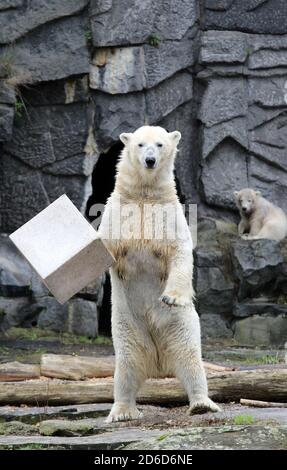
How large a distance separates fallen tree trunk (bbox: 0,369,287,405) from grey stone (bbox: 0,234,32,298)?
679 cm

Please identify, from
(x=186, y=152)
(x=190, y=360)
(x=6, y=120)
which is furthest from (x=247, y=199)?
(x=190, y=360)

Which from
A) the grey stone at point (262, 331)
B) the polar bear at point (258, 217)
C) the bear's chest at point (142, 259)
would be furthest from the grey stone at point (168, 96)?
the bear's chest at point (142, 259)

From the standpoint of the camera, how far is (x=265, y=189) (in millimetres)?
16078

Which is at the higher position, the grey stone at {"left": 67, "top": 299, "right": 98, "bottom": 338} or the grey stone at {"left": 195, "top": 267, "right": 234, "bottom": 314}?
the grey stone at {"left": 195, "top": 267, "right": 234, "bottom": 314}

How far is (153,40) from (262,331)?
4917mm

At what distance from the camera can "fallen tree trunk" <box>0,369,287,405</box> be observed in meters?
6.87

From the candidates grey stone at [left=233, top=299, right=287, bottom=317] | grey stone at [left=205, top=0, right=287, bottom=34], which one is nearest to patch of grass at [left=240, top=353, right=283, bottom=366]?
grey stone at [left=233, top=299, right=287, bottom=317]

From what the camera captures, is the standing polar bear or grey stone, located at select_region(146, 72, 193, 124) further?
grey stone, located at select_region(146, 72, 193, 124)

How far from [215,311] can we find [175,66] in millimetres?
4008

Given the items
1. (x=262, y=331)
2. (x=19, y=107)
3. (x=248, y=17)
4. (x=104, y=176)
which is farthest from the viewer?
(x=104, y=176)

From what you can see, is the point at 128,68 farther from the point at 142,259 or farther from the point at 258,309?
the point at 142,259

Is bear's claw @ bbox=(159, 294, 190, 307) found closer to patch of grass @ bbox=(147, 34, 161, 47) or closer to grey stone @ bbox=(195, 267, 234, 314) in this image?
grey stone @ bbox=(195, 267, 234, 314)

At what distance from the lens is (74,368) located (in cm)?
827
